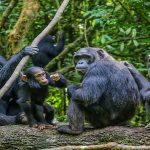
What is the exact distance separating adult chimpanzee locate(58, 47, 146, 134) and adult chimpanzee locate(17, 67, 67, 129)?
509 millimetres

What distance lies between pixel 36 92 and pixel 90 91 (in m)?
1.24

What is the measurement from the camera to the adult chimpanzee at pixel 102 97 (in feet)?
26.5

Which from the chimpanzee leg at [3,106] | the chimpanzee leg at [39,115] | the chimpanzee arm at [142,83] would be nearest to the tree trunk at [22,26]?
the chimpanzee leg at [3,106]

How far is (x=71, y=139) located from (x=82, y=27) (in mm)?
5479

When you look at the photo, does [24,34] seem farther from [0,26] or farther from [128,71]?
[128,71]

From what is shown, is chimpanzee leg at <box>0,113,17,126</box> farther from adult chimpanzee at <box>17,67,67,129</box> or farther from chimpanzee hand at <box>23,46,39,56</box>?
chimpanzee hand at <box>23,46,39,56</box>

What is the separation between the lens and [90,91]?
8055 millimetres

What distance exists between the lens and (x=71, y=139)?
26.7 feet

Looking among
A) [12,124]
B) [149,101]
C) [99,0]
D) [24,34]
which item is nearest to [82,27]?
[99,0]

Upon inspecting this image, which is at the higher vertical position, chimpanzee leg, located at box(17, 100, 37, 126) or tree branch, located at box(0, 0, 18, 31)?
tree branch, located at box(0, 0, 18, 31)

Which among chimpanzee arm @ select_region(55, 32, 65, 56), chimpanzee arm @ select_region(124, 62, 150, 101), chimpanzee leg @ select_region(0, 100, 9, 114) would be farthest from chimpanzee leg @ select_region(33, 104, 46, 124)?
chimpanzee arm @ select_region(55, 32, 65, 56)

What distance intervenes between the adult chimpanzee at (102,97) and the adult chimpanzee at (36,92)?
0.51 meters

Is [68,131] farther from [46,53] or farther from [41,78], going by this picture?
[46,53]

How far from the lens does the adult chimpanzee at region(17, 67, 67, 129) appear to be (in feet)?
28.4
